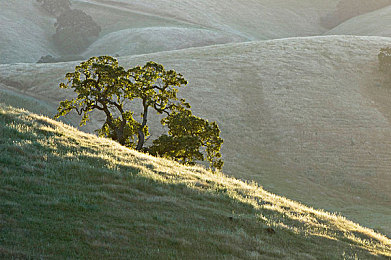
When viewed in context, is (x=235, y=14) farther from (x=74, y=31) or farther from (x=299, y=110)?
(x=299, y=110)

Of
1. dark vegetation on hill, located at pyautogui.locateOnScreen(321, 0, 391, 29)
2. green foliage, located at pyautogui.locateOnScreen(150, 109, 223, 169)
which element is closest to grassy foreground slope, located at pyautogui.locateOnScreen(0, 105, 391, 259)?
green foliage, located at pyautogui.locateOnScreen(150, 109, 223, 169)

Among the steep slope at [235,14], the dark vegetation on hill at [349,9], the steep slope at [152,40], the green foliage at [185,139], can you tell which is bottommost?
the green foliage at [185,139]

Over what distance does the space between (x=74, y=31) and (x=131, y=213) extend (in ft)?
435

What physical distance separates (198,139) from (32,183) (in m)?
15.2

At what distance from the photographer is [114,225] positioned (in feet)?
35.4

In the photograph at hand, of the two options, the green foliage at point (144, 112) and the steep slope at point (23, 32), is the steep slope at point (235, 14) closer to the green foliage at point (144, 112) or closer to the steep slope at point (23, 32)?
the steep slope at point (23, 32)

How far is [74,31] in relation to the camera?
5300 inches

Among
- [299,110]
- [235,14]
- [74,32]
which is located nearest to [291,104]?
[299,110]

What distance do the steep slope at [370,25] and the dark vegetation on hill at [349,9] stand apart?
970 centimetres

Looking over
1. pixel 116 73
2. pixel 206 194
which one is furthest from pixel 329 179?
pixel 206 194

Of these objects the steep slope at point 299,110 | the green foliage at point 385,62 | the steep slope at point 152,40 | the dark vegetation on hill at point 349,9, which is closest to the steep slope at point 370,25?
the dark vegetation on hill at point 349,9

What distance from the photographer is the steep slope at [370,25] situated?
128 meters

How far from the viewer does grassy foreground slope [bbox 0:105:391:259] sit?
972 centimetres

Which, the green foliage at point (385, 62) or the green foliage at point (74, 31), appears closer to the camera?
the green foliage at point (385, 62)
